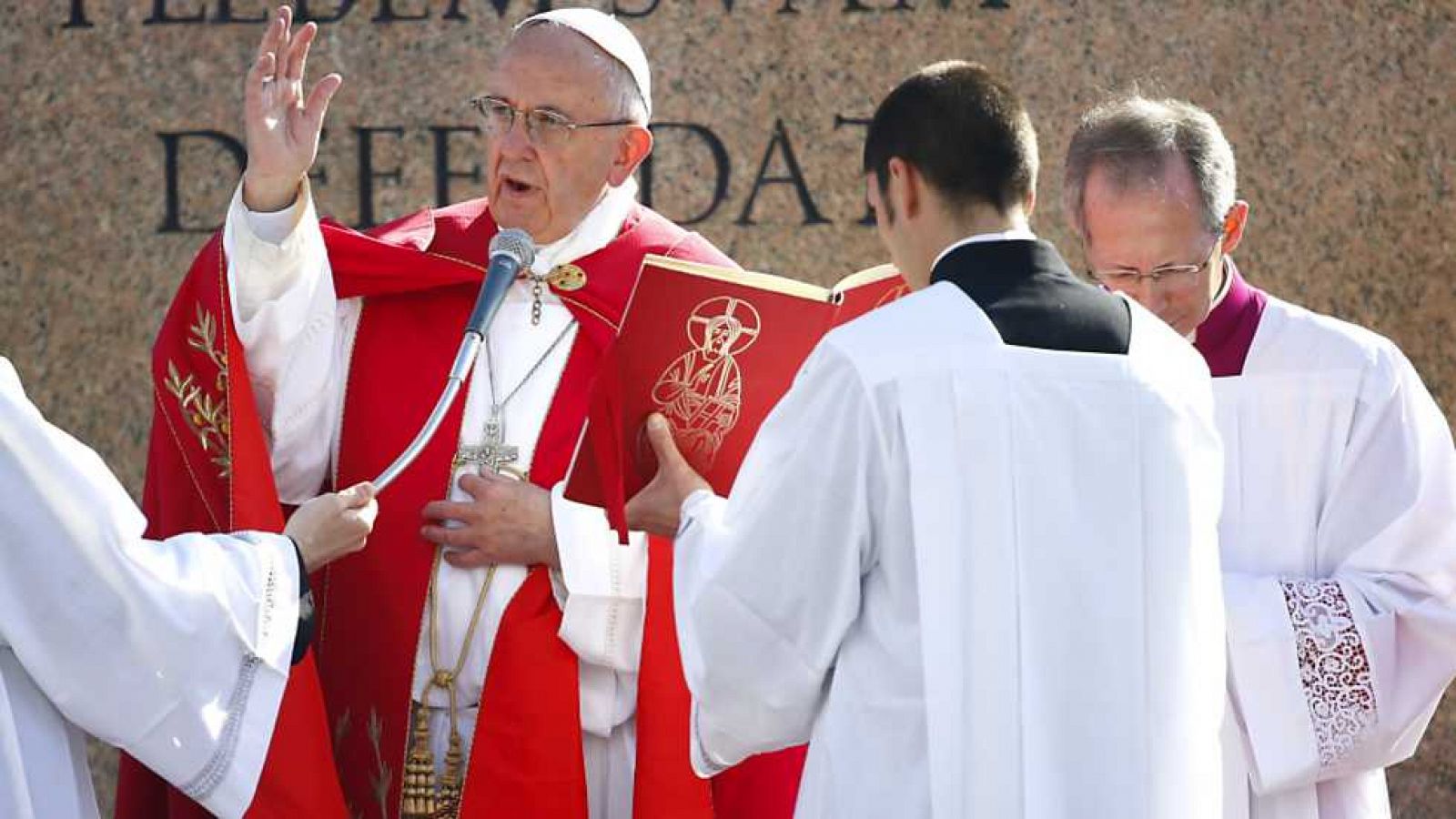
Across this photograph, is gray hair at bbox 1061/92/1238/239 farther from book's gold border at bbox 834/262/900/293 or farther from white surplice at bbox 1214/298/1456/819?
book's gold border at bbox 834/262/900/293

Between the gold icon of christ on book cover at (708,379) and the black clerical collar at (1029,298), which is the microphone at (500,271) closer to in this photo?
the gold icon of christ on book cover at (708,379)

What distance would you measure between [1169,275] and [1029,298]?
1018 millimetres

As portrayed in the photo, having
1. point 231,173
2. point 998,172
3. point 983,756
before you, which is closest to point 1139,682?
point 983,756

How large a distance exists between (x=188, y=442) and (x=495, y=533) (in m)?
0.59

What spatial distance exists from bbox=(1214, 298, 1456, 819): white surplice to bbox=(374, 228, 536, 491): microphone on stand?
130 cm

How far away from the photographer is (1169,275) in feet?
14.1

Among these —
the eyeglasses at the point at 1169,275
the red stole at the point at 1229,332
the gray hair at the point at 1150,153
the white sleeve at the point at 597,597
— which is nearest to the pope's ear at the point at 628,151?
the white sleeve at the point at 597,597

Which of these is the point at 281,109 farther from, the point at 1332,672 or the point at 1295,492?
the point at 1332,672

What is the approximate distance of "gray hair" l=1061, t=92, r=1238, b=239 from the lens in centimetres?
431

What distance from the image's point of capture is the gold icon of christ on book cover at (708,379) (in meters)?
4.01

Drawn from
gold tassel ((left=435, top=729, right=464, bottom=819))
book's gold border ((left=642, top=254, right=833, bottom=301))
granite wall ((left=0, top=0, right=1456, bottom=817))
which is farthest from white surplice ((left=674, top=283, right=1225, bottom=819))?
granite wall ((left=0, top=0, right=1456, bottom=817))

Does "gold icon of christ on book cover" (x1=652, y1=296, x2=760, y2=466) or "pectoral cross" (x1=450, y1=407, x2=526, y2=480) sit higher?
"gold icon of christ on book cover" (x1=652, y1=296, x2=760, y2=466)

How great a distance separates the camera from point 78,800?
3.71m

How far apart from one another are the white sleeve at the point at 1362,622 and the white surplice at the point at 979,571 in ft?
2.23
